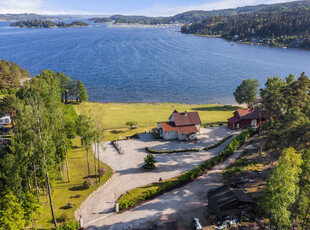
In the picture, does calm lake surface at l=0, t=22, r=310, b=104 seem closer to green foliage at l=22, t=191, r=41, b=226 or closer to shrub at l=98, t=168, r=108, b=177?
shrub at l=98, t=168, r=108, b=177

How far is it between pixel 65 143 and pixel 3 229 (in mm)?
16568

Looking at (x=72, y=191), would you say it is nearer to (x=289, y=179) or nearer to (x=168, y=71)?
(x=289, y=179)

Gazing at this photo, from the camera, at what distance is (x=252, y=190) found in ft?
112

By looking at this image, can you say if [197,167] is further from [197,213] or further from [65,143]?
[65,143]

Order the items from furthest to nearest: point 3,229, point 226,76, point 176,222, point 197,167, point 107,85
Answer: point 226,76 → point 107,85 → point 197,167 → point 176,222 → point 3,229

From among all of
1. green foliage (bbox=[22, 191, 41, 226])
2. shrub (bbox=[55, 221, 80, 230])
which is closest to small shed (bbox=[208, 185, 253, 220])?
shrub (bbox=[55, 221, 80, 230])

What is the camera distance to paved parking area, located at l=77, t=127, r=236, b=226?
3328 cm

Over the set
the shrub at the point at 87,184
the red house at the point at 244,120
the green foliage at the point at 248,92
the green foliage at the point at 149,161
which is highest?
the green foliage at the point at 248,92

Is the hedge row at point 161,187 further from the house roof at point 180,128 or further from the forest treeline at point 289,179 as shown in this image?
the house roof at point 180,128

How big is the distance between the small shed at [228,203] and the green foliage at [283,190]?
205 inches

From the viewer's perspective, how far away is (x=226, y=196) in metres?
30.0

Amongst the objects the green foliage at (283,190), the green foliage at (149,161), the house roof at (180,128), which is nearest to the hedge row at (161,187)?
the green foliage at (149,161)

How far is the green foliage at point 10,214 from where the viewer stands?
21.9 meters

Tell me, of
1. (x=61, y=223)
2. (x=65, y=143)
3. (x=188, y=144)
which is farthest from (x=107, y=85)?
(x=61, y=223)
